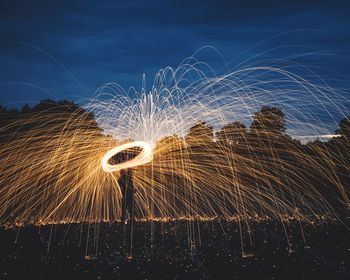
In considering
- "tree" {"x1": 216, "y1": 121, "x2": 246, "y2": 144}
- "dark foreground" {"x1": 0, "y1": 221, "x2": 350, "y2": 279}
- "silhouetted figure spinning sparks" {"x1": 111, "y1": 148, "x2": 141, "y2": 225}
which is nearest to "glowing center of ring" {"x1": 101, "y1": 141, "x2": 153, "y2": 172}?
"silhouetted figure spinning sparks" {"x1": 111, "y1": 148, "x2": 141, "y2": 225}

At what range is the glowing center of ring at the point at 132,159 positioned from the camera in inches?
519

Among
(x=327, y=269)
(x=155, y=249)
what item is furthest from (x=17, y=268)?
(x=327, y=269)

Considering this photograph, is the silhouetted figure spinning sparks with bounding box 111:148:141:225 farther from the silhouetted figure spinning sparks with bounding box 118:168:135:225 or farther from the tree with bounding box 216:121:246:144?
the tree with bounding box 216:121:246:144

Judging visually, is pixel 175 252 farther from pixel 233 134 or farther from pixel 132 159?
pixel 233 134

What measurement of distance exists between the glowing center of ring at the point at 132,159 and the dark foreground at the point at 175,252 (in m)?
1.88

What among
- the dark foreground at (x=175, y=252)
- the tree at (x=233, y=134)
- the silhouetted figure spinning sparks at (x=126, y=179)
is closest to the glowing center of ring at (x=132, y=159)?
the silhouetted figure spinning sparks at (x=126, y=179)

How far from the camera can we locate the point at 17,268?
10258 millimetres

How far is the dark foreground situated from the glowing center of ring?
6.18ft

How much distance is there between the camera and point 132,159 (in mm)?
13328

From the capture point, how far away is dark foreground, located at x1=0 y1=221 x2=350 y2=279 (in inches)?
387

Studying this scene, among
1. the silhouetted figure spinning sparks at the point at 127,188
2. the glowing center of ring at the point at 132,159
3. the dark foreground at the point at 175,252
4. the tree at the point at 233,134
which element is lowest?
the dark foreground at the point at 175,252

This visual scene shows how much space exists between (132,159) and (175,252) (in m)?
3.08

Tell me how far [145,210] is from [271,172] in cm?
761

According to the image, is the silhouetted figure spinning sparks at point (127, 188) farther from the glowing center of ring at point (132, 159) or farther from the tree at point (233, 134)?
the tree at point (233, 134)
